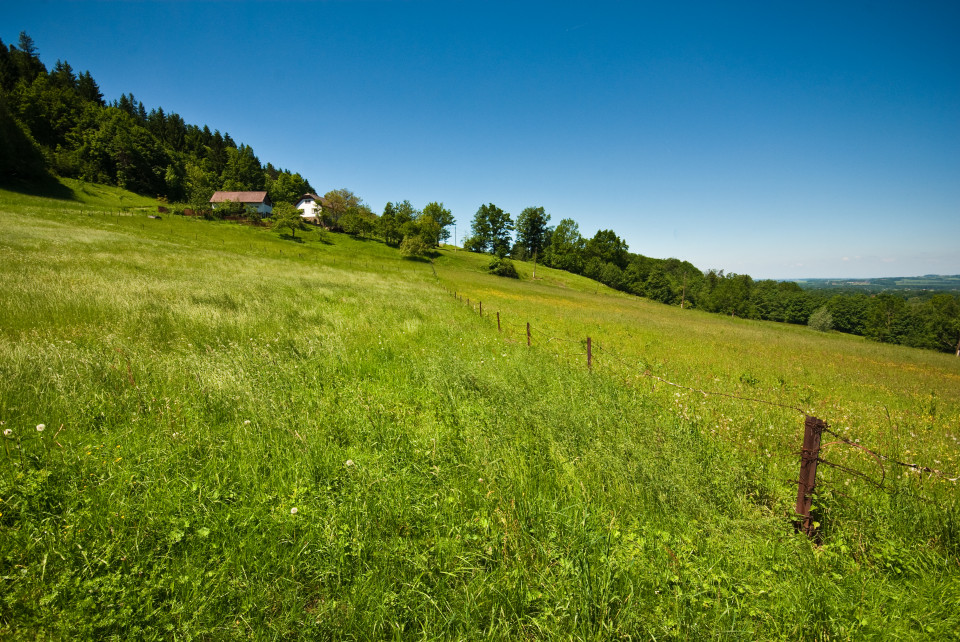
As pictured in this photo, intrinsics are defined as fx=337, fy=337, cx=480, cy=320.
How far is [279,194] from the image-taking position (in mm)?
97562

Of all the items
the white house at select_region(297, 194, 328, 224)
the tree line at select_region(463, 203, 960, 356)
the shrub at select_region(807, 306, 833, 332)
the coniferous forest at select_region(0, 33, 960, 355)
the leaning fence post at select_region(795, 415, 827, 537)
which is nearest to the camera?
the leaning fence post at select_region(795, 415, 827, 537)

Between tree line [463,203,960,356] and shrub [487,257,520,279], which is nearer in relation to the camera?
shrub [487,257,520,279]

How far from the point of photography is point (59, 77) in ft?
305

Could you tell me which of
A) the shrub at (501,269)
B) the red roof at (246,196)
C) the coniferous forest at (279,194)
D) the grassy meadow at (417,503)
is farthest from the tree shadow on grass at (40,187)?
the shrub at (501,269)

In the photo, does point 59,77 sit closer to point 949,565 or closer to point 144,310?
point 144,310

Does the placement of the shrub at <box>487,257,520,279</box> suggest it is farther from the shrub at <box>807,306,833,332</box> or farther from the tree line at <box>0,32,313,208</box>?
the shrub at <box>807,306,833,332</box>

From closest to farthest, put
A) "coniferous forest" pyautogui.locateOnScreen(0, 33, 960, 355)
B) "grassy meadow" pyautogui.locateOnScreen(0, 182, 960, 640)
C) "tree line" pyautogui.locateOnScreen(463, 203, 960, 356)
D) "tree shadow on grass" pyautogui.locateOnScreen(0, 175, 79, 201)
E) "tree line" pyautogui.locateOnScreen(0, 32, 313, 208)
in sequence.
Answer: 1. "grassy meadow" pyautogui.locateOnScreen(0, 182, 960, 640)
2. "tree shadow on grass" pyautogui.locateOnScreen(0, 175, 79, 201)
3. "tree line" pyautogui.locateOnScreen(0, 32, 313, 208)
4. "coniferous forest" pyautogui.locateOnScreen(0, 33, 960, 355)
5. "tree line" pyautogui.locateOnScreen(463, 203, 960, 356)

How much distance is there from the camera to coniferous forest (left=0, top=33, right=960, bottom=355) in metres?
65.3

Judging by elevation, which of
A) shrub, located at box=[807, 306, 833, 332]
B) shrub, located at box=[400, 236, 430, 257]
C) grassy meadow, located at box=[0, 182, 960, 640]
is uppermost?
shrub, located at box=[400, 236, 430, 257]

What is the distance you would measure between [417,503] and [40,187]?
76.3 meters

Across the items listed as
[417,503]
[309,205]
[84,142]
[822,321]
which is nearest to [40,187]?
[84,142]

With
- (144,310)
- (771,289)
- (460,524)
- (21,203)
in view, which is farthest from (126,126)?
(771,289)

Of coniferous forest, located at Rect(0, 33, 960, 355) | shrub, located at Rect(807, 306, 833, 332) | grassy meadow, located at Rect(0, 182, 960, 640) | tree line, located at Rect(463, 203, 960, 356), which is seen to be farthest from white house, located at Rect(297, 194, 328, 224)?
shrub, located at Rect(807, 306, 833, 332)

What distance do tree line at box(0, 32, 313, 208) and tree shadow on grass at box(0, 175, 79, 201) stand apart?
950 mm
